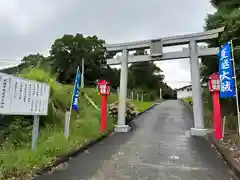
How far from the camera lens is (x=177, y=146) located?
9367 millimetres

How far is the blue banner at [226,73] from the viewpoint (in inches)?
341

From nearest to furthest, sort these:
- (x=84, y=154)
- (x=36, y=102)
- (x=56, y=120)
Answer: (x=36, y=102), (x=84, y=154), (x=56, y=120)

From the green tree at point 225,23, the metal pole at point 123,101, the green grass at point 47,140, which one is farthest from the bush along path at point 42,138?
the green tree at point 225,23

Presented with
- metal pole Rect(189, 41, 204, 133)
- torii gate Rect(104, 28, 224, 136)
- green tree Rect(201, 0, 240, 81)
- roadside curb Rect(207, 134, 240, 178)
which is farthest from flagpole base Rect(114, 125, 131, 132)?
green tree Rect(201, 0, 240, 81)

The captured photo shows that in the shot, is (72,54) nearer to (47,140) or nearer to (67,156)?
(47,140)

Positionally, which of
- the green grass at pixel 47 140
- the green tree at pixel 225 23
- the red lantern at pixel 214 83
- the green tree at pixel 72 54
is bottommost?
the green grass at pixel 47 140

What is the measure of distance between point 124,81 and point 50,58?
81.2ft

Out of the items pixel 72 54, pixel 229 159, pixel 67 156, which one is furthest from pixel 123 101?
pixel 72 54

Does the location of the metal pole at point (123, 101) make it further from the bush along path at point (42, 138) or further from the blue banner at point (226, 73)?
the blue banner at point (226, 73)

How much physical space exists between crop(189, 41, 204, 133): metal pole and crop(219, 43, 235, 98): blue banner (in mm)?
3186

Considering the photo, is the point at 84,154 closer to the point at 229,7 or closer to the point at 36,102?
the point at 36,102

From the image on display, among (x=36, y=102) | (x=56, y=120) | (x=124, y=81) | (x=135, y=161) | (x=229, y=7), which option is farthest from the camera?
(x=124, y=81)

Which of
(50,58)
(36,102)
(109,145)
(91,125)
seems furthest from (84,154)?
(50,58)

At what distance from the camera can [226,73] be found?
8891 millimetres
